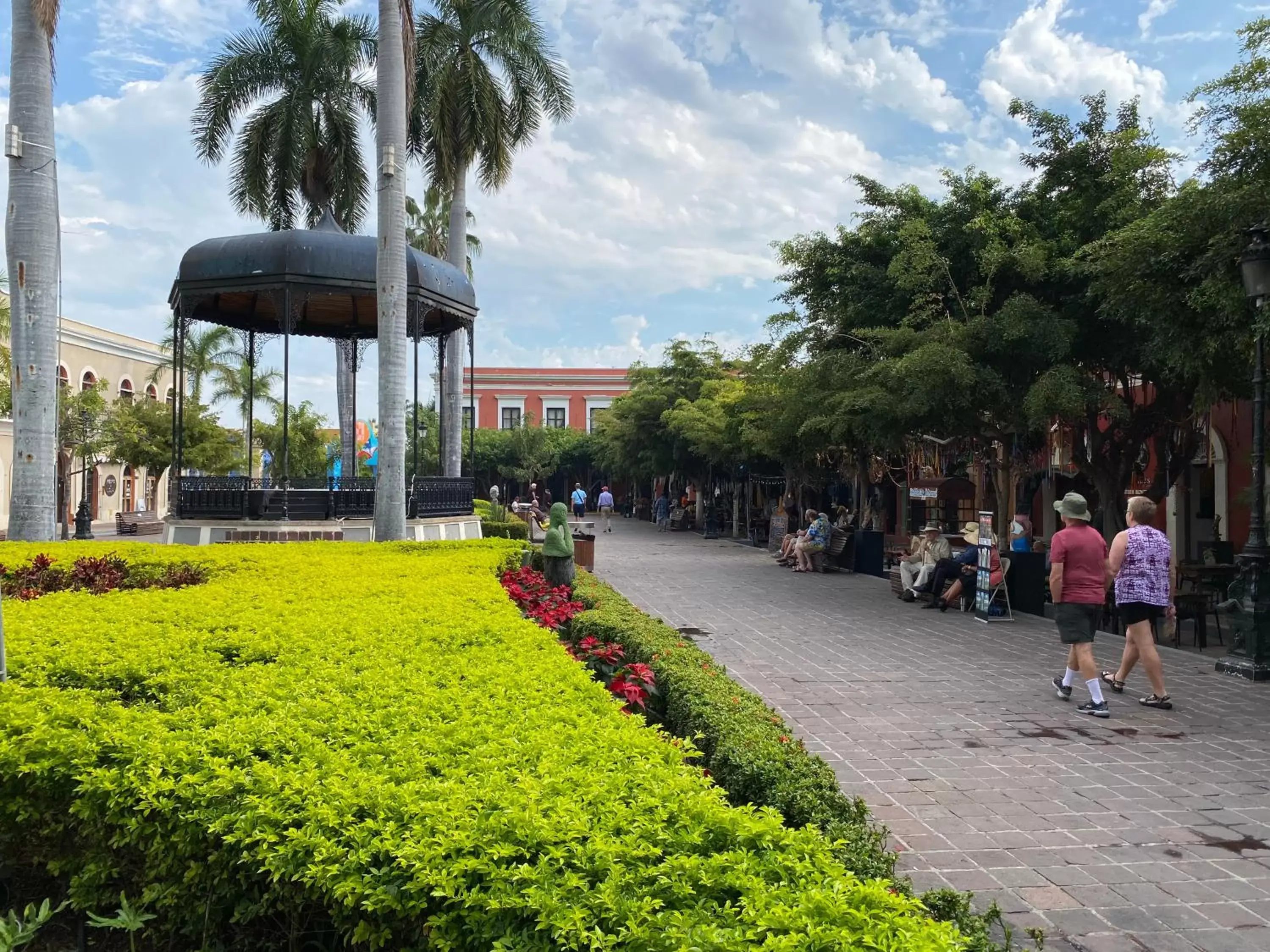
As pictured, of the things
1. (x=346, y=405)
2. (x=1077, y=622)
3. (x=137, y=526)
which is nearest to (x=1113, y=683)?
(x=1077, y=622)

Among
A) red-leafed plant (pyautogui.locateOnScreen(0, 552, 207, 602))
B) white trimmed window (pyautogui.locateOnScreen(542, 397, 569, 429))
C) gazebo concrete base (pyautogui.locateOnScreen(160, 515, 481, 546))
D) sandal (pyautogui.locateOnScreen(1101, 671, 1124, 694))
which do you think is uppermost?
white trimmed window (pyautogui.locateOnScreen(542, 397, 569, 429))

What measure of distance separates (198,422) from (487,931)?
36313 mm

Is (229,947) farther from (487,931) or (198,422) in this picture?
(198,422)

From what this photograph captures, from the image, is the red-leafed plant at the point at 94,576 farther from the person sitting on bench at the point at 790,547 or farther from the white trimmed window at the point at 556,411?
the white trimmed window at the point at 556,411

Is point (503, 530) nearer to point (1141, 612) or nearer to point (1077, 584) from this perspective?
point (1077, 584)

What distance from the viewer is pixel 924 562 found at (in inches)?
536

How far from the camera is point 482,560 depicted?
10016 millimetres

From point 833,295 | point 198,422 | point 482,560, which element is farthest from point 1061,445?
point 198,422

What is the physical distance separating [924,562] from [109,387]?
39.6 metres

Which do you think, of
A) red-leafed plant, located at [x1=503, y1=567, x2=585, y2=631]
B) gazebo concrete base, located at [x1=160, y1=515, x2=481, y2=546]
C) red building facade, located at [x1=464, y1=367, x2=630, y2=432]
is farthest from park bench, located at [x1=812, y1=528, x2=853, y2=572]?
red building facade, located at [x1=464, y1=367, x2=630, y2=432]

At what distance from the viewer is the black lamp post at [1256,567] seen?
25.9 feet

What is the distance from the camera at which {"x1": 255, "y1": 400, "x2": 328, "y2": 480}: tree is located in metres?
45.8

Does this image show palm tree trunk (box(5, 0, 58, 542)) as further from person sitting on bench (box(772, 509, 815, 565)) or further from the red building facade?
the red building facade

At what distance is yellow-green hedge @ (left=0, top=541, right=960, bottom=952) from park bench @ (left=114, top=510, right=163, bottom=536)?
28.2 m
